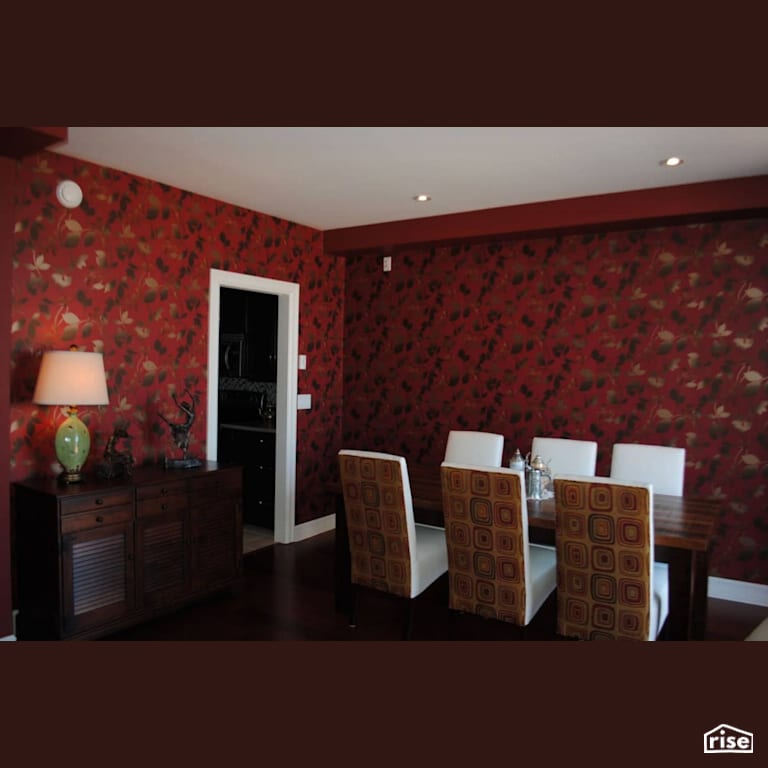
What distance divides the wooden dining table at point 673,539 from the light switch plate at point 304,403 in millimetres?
1740

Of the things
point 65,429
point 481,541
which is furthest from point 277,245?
point 481,541

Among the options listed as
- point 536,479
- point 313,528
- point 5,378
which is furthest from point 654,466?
point 5,378

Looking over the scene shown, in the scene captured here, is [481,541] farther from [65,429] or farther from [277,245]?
[277,245]

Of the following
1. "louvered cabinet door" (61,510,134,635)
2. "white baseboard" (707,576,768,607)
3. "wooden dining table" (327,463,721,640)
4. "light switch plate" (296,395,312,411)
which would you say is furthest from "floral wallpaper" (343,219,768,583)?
"louvered cabinet door" (61,510,134,635)

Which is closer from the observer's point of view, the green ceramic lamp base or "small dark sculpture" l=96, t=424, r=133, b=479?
the green ceramic lamp base

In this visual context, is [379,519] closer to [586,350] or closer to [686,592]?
[686,592]

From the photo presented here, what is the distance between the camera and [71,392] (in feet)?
9.80

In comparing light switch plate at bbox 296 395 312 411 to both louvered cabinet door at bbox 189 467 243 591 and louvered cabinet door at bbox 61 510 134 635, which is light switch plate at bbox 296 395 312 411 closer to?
louvered cabinet door at bbox 189 467 243 591

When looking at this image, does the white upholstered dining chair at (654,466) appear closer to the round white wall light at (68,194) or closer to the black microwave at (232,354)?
the round white wall light at (68,194)

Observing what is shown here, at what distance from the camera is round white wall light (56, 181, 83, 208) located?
3.26m

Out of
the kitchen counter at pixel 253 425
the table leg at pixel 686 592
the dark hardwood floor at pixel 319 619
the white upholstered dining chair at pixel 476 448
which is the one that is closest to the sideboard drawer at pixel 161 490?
the dark hardwood floor at pixel 319 619

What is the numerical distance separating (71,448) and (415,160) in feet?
7.58

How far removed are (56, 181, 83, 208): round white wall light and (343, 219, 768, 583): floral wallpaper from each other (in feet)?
8.01

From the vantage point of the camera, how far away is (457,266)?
485cm
